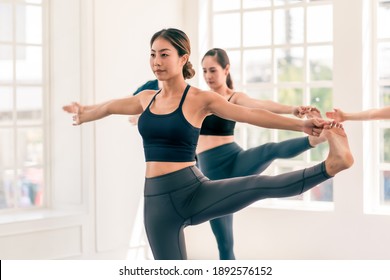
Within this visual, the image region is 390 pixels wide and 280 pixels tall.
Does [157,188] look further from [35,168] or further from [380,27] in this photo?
[380,27]

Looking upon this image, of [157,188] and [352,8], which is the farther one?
[352,8]

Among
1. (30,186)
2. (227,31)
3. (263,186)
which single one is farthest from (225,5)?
(263,186)

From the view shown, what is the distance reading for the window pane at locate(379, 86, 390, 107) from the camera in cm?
599

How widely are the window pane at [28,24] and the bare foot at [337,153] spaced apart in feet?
10.6

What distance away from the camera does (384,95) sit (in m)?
6.00

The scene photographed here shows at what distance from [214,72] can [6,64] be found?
1916 mm

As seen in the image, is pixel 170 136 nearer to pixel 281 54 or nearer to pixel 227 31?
pixel 281 54

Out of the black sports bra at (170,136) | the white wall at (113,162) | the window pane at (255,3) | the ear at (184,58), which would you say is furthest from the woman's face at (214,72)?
the window pane at (255,3)

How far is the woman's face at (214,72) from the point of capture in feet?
16.5

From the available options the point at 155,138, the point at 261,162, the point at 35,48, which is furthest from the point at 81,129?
the point at 155,138

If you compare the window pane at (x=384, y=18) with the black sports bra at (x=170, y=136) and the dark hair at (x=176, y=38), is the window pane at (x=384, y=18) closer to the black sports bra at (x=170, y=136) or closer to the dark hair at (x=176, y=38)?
the dark hair at (x=176, y=38)

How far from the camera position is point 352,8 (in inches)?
232

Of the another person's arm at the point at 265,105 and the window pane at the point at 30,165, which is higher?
the another person's arm at the point at 265,105

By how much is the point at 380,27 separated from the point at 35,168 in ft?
10.8
